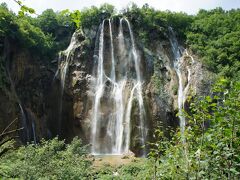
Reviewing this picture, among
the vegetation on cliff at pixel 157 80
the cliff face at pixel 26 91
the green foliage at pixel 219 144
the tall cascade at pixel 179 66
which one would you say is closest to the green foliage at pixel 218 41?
the vegetation on cliff at pixel 157 80

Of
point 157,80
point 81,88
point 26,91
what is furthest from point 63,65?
point 157,80

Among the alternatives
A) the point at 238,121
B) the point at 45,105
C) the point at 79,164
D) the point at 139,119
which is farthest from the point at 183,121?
the point at 238,121

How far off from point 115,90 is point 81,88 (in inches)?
111

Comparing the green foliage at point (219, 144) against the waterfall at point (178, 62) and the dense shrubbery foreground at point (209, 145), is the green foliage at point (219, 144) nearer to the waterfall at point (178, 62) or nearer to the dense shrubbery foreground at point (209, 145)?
the dense shrubbery foreground at point (209, 145)

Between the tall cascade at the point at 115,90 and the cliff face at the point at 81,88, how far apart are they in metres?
0.18

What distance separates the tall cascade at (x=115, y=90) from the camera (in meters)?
25.1

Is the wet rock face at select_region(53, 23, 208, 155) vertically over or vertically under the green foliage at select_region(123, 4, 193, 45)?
under

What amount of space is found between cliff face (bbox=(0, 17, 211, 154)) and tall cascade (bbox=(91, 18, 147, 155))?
0.18 metres

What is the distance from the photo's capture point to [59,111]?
27.5 m

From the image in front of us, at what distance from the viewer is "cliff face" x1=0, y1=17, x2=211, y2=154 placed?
25.5 m

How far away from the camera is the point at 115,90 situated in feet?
90.4

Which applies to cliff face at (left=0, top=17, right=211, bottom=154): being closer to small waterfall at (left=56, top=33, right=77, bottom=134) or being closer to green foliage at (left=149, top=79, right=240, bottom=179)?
small waterfall at (left=56, top=33, right=77, bottom=134)

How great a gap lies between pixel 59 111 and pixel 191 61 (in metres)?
12.6

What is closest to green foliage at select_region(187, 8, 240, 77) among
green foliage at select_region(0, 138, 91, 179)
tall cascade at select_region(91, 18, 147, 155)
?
tall cascade at select_region(91, 18, 147, 155)
